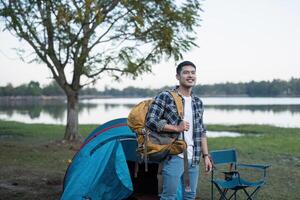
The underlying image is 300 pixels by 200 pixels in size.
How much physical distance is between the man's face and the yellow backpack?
5.4 inches

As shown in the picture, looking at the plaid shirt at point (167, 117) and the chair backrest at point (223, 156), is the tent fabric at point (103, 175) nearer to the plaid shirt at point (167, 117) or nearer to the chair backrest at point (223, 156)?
the plaid shirt at point (167, 117)

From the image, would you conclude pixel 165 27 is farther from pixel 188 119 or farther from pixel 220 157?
pixel 188 119

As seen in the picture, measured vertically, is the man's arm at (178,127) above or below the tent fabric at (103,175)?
above

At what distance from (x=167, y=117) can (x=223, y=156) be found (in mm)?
2080

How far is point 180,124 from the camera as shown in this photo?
3658mm

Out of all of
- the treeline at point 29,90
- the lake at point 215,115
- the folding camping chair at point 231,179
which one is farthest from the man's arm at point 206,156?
the treeline at point 29,90

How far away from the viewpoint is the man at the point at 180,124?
368 centimetres

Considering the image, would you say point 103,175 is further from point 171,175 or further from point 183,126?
point 183,126

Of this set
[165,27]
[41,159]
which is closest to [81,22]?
[165,27]

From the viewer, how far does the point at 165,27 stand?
1232 cm

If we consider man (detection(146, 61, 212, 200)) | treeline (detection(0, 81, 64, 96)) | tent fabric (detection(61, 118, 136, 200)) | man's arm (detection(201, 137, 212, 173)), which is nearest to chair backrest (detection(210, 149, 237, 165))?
tent fabric (detection(61, 118, 136, 200))

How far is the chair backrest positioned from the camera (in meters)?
5.48

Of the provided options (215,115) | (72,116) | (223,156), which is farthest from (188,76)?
(215,115)

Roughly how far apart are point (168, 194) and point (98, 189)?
1.29 metres
